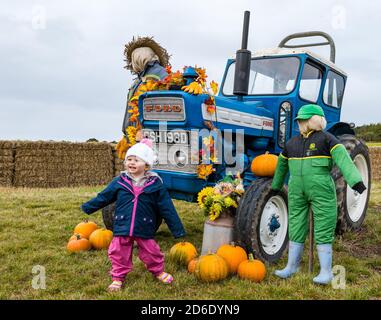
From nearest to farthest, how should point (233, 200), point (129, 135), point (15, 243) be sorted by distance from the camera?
point (233, 200)
point (129, 135)
point (15, 243)

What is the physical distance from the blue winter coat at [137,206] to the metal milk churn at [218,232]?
724mm

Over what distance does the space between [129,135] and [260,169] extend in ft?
4.82

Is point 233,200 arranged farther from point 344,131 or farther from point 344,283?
point 344,131

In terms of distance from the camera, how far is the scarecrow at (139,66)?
527 cm

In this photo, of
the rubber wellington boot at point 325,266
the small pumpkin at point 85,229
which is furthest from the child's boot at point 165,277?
the small pumpkin at point 85,229

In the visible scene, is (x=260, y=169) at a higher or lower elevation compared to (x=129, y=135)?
lower

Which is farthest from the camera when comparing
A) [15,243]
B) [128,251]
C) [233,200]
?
[15,243]

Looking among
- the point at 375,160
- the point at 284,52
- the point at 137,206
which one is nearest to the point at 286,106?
the point at 284,52

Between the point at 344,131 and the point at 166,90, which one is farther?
the point at 344,131

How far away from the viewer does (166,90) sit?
473 centimetres

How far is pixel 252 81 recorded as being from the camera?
6031 mm

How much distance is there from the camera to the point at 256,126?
17.4 feet

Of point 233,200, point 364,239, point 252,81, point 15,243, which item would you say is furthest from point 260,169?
point 15,243
